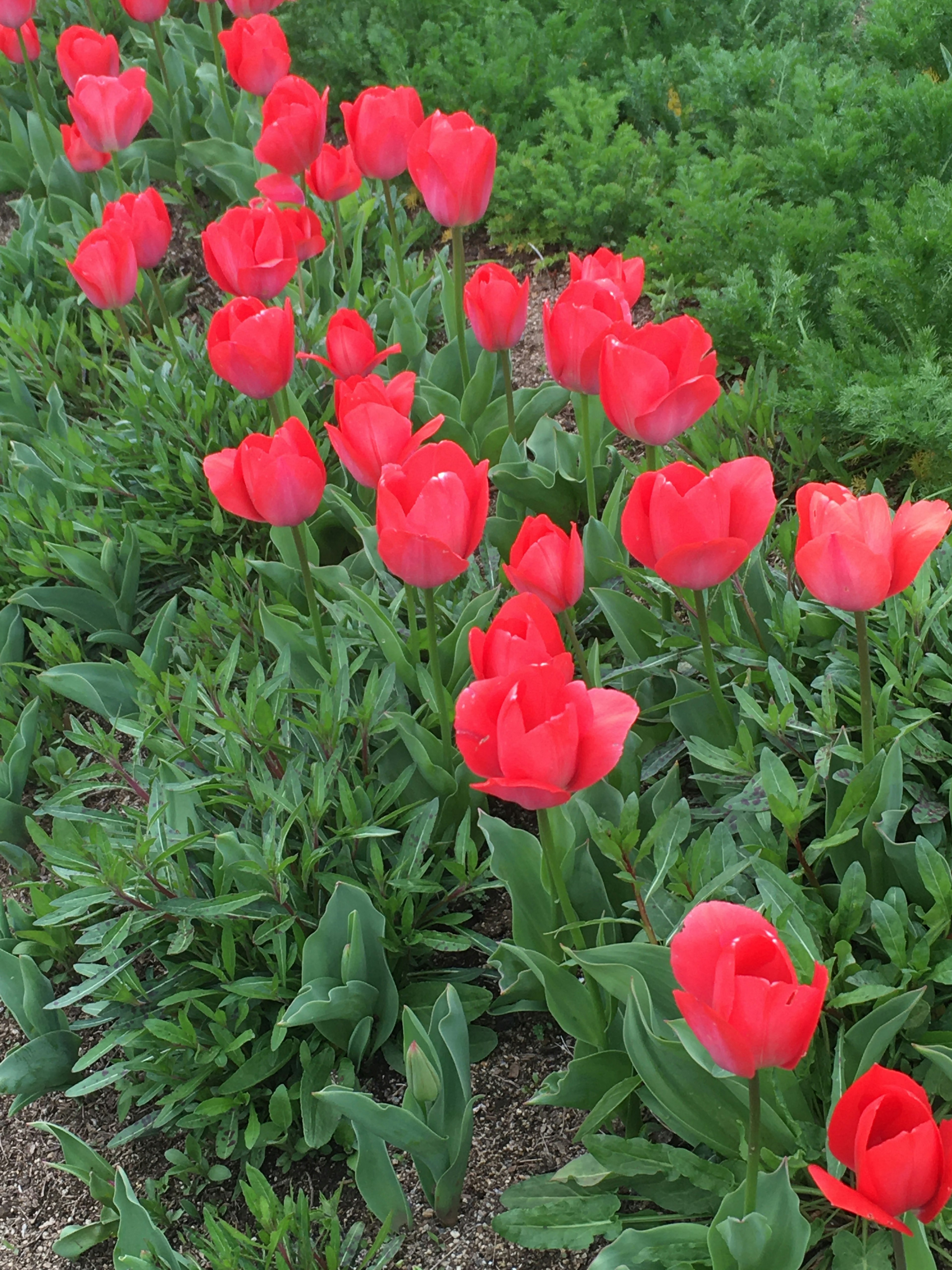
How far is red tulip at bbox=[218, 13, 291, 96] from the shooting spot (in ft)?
8.70

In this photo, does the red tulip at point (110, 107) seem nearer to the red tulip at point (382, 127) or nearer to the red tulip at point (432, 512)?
the red tulip at point (382, 127)

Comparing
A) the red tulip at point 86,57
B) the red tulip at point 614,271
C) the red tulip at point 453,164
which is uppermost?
the red tulip at point 86,57

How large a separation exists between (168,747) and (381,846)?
0.37m

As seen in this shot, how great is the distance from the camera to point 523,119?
3.54 metres

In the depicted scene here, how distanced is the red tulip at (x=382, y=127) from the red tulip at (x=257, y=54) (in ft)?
1.60

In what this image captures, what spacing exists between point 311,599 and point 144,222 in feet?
3.47

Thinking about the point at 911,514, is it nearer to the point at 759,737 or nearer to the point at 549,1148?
the point at 759,737

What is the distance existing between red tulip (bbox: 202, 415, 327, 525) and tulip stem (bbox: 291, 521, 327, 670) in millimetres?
51

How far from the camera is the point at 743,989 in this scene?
836 mm

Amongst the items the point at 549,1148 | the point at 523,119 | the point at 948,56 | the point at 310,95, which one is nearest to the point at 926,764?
the point at 549,1148

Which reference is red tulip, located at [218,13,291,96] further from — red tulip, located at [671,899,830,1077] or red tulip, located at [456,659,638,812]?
red tulip, located at [671,899,830,1077]

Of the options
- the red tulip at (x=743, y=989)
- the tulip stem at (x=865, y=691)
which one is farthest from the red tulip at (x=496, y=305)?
the red tulip at (x=743, y=989)

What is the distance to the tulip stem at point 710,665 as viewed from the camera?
141 cm

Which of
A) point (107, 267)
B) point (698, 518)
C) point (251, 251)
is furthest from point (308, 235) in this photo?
point (698, 518)
